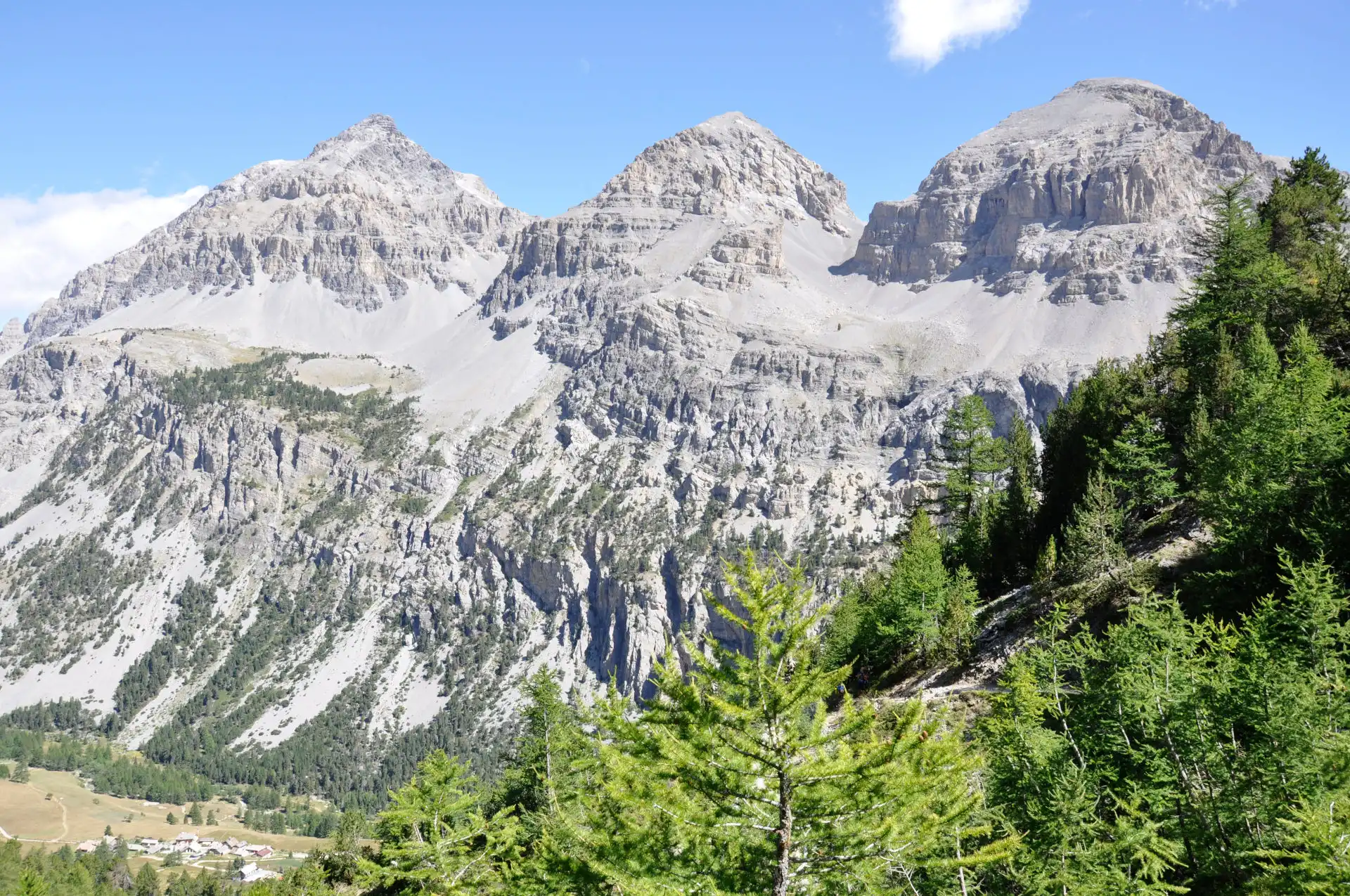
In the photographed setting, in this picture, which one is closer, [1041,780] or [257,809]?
[1041,780]

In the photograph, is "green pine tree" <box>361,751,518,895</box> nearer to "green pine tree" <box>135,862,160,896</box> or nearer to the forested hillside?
the forested hillside

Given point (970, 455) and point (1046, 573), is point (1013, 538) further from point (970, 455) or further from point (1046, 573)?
point (1046, 573)

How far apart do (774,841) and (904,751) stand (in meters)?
2.63

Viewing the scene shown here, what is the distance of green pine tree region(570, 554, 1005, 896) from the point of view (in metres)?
12.7

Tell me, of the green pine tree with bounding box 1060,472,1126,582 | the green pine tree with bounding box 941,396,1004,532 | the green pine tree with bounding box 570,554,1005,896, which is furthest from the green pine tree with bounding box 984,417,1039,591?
the green pine tree with bounding box 570,554,1005,896

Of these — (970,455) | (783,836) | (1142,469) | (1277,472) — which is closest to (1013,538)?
(970,455)

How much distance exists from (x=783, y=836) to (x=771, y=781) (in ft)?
2.86

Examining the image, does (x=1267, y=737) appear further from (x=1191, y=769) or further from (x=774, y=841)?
(x=774, y=841)

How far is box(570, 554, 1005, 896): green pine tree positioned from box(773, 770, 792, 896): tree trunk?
2cm

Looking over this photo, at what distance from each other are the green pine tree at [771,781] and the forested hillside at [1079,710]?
0.18 feet

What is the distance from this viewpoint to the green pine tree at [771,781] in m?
12.7

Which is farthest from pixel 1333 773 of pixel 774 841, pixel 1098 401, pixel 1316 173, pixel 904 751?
pixel 1316 173

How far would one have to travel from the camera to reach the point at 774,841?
13344mm

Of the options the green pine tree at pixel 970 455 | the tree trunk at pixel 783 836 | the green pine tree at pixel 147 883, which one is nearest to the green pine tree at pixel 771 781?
the tree trunk at pixel 783 836
